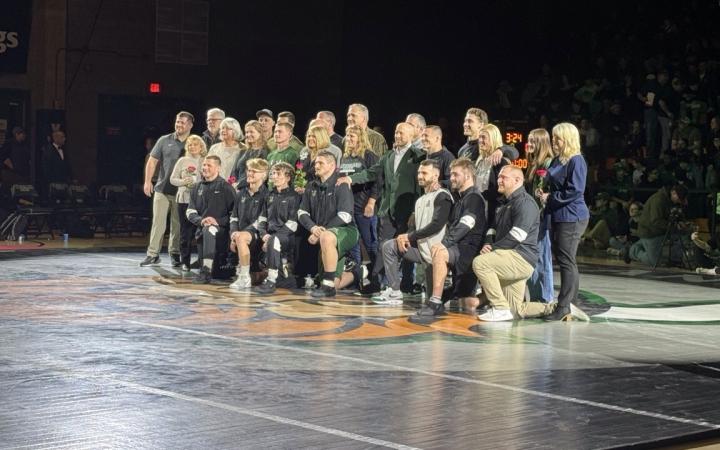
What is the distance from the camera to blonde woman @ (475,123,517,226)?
11.9 metres

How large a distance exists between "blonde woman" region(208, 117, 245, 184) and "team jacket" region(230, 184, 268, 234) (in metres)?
1.00

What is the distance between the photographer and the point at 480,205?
11.5 metres

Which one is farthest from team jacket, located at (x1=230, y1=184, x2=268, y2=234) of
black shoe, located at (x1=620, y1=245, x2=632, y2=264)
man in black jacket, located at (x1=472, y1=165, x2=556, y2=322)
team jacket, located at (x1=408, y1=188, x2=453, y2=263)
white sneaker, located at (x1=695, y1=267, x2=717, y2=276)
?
black shoe, located at (x1=620, y1=245, x2=632, y2=264)

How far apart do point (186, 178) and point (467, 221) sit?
4340 mm

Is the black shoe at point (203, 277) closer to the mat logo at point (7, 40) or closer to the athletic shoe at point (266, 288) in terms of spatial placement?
the athletic shoe at point (266, 288)

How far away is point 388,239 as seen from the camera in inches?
498

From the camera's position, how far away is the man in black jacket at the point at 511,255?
11.0m

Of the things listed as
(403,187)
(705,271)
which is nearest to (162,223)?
(403,187)

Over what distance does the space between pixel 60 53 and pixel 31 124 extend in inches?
54.7

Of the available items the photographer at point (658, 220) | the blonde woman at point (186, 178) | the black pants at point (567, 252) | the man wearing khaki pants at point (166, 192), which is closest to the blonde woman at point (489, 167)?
the black pants at point (567, 252)

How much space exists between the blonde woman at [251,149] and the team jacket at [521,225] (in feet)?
12.4

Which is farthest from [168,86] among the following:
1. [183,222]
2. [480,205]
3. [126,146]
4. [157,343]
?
[157,343]

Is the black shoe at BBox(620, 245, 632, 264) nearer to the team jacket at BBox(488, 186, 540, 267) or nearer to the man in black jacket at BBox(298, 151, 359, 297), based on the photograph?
the man in black jacket at BBox(298, 151, 359, 297)

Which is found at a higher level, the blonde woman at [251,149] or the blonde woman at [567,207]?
the blonde woman at [251,149]
